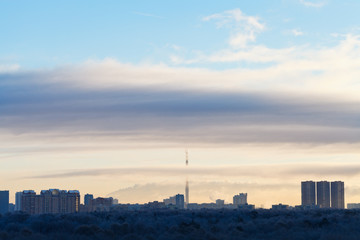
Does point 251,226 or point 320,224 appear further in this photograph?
point 320,224

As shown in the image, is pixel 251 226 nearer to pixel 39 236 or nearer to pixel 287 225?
pixel 287 225

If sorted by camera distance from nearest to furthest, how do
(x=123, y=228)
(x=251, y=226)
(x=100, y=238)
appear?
1. (x=100, y=238)
2. (x=123, y=228)
3. (x=251, y=226)

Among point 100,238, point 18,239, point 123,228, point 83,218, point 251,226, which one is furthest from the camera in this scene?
point 83,218

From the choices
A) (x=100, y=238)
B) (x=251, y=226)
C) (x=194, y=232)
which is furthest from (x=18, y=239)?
(x=251, y=226)

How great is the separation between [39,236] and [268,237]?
20582 mm

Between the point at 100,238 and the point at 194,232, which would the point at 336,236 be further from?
the point at 100,238

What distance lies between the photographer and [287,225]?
65.7 meters

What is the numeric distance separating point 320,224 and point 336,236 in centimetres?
1890

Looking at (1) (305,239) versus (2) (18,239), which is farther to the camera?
(1) (305,239)

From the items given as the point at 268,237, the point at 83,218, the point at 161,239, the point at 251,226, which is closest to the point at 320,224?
the point at 251,226

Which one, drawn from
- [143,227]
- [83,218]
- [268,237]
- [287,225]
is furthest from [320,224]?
[83,218]

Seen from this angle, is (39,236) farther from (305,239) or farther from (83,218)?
(83,218)

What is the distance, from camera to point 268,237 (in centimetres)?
5384

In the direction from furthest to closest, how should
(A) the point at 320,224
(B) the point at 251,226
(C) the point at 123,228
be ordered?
(A) the point at 320,224 → (B) the point at 251,226 → (C) the point at 123,228
